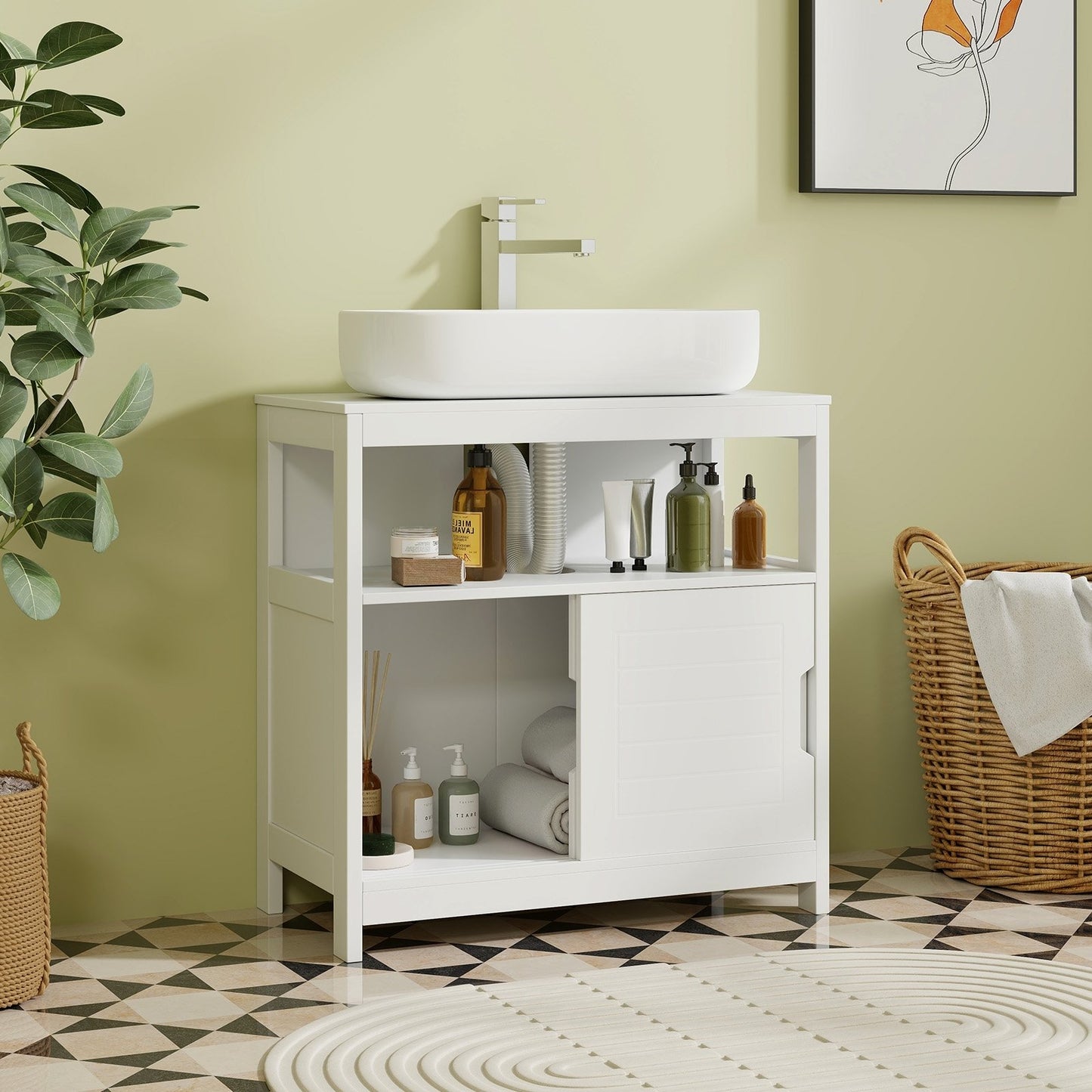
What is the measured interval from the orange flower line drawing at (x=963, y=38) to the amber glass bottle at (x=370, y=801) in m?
1.58

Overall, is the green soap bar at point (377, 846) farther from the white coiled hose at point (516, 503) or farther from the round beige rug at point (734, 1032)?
the white coiled hose at point (516, 503)

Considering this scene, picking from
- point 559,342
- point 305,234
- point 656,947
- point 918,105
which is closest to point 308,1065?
point 656,947

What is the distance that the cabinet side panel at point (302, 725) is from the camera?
2.63 metres

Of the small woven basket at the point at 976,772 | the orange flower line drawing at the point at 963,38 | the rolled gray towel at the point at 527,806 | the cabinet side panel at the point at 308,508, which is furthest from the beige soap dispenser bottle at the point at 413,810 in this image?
the orange flower line drawing at the point at 963,38

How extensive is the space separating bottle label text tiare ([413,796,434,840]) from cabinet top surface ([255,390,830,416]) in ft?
2.13

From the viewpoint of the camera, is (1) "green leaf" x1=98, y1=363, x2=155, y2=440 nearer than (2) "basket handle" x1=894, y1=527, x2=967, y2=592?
Yes

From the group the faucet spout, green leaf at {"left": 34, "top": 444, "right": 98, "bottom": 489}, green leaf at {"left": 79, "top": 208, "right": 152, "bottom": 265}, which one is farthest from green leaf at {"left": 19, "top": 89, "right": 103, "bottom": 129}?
the faucet spout

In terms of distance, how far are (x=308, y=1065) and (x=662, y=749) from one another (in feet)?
2.72

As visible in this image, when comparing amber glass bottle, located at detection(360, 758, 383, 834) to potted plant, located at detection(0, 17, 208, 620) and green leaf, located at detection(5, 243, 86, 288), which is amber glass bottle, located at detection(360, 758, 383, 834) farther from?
green leaf, located at detection(5, 243, 86, 288)

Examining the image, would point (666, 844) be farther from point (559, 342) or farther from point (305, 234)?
point (305, 234)

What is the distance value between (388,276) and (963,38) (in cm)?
123

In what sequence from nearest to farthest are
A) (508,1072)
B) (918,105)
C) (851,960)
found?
1. (508,1072)
2. (851,960)
3. (918,105)

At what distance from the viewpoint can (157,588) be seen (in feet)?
9.24

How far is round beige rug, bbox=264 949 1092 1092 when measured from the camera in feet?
6.91
